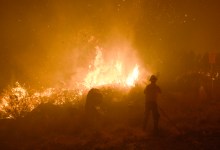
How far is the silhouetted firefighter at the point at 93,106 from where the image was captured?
15.2 meters

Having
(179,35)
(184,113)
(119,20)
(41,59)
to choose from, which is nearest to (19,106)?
(184,113)

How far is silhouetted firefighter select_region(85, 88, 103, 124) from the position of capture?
15219 millimetres

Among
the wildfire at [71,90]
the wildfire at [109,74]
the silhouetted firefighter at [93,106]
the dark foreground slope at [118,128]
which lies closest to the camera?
the dark foreground slope at [118,128]

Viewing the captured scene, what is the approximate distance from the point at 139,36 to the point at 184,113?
2062 centimetres

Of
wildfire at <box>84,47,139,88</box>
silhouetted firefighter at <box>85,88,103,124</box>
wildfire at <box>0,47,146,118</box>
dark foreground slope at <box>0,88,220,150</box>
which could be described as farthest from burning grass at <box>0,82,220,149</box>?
wildfire at <box>84,47,139,88</box>

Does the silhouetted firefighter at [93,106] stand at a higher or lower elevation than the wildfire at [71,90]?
lower

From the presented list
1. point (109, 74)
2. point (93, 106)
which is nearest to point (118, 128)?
point (93, 106)

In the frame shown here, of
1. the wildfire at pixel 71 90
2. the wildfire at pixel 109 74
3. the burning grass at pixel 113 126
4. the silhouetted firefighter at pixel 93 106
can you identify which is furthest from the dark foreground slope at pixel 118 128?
the wildfire at pixel 109 74

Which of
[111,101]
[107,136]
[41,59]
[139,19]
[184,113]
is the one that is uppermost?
[139,19]

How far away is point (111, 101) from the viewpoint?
18.2 m

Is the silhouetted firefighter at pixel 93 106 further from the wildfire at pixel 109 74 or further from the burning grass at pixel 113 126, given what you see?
the wildfire at pixel 109 74

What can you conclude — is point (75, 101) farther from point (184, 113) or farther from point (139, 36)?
point (139, 36)

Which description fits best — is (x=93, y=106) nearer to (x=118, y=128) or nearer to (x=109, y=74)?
(x=118, y=128)

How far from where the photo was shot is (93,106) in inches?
627
